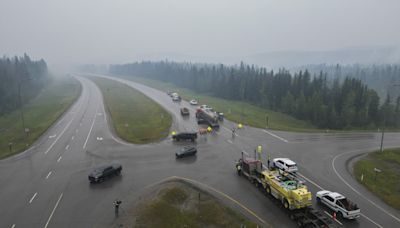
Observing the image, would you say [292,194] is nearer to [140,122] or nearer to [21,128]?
[140,122]

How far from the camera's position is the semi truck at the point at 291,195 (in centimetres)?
2419

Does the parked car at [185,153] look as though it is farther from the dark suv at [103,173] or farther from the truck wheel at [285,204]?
the truck wheel at [285,204]

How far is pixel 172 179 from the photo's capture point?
111ft

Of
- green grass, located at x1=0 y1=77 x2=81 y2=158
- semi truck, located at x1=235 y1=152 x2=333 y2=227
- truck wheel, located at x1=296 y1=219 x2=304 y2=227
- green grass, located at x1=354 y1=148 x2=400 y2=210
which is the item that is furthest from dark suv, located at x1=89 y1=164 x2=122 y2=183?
green grass, located at x1=354 y1=148 x2=400 y2=210

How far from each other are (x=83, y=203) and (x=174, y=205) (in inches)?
379

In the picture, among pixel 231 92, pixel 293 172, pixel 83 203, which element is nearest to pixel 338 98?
pixel 231 92

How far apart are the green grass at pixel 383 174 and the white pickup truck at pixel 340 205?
6493 millimetres

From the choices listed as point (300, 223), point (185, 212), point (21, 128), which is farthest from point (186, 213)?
point (21, 128)

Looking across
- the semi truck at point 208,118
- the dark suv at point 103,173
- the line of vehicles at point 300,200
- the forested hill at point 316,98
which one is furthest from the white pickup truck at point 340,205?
the forested hill at point 316,98

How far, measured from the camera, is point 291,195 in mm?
25891

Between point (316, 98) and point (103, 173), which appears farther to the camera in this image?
point (316, 98)

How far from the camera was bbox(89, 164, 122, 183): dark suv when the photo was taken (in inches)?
1276

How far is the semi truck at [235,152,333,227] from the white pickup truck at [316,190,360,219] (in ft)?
5.55

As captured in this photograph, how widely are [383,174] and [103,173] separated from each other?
37.6 metres
